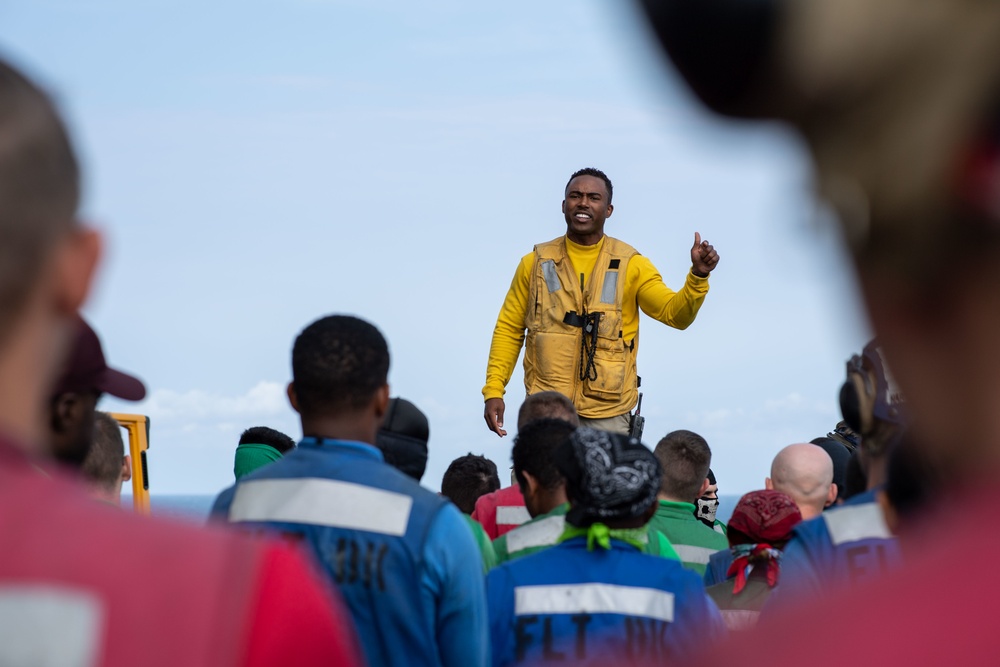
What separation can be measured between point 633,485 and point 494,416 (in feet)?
14.3

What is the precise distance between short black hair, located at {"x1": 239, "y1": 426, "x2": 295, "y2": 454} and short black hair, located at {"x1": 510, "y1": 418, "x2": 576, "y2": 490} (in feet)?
11.0

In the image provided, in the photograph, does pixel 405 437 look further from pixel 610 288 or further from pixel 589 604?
pixel 610 288

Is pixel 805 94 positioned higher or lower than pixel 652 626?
higher

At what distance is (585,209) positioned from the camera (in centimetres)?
814

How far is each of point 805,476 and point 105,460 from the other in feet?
9.84

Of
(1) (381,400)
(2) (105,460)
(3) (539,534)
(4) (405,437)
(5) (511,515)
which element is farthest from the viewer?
(5) (511,515)

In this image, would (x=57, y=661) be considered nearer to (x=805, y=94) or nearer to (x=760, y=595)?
(x=805, y=94)

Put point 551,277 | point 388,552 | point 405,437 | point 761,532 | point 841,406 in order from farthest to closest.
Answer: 1. point 551,277
2. point 405,437
3. point 761,532
4. point 388,552
5. point 841,406

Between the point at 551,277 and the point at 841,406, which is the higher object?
the point at 551,277

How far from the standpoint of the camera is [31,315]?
48.5 inches

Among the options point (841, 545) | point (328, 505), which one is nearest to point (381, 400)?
point (328, 505)

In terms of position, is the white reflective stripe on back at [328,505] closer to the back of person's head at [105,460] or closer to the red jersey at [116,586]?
the back of person's head at [105,460]

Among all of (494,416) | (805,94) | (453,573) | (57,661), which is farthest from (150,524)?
(494,416)

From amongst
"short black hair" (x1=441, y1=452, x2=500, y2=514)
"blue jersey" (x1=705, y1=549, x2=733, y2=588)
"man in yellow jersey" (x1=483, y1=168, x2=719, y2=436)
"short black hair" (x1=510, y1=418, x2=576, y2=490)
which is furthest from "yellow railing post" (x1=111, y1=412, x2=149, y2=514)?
"blue jersey" (x1=705, y1=549, x2=733, y2=588)
